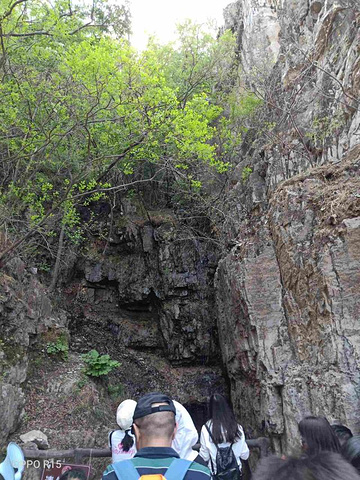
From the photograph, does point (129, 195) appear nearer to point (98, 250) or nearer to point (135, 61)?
point (98, 250)

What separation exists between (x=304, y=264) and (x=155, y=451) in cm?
486

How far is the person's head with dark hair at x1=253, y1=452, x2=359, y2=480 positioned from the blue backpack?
0.31 meters

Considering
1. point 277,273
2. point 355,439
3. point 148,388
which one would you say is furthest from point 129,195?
point 355,439

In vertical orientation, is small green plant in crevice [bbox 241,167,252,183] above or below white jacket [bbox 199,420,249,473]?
above

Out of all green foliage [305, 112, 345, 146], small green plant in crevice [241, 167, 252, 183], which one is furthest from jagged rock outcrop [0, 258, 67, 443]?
green foliage [305, 112, 345, 146]

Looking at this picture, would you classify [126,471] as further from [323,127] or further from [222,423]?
[323,127]

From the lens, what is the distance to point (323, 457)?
1.41m

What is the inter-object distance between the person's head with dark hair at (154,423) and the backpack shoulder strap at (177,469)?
13 cm

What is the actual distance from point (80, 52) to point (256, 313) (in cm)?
626

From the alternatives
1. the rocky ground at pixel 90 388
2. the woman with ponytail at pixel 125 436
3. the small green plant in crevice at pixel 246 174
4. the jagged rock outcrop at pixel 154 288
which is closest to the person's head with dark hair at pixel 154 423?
the woman with ponytail at pixel 125 436

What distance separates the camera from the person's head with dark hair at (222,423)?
10.5ft

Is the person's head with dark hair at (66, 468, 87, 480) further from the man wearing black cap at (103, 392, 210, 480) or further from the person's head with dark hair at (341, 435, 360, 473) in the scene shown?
the person's head with dark hair at (341, 435, 360, 473)

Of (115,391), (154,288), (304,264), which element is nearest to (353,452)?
(304,264)

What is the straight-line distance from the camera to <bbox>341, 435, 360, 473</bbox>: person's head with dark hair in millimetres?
2453
